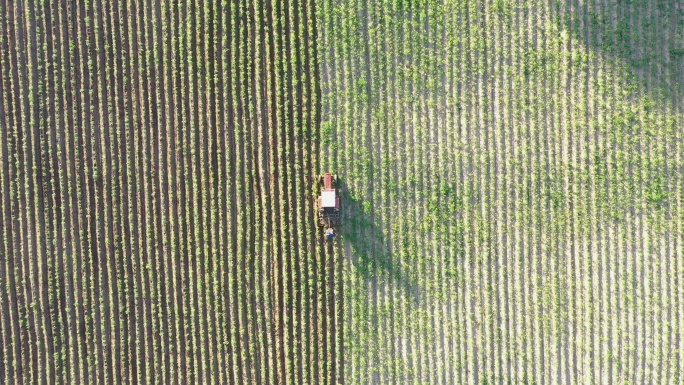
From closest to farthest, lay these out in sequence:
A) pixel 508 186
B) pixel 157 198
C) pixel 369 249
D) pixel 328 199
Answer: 1. pixel 328 199
2. pixel 508 186
3. pixel 369 249
4. pixel 157 198

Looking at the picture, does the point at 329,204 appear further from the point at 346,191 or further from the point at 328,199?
the point at 346,191

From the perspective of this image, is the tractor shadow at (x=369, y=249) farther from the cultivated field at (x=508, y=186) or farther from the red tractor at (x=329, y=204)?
the red tractor at (x=329, y=204)

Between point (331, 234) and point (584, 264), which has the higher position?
point (331, 234)

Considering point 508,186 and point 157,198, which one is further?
point 157,198

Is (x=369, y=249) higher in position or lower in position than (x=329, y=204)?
lower

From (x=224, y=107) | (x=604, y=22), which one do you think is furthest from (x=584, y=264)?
(x=224, y=107)

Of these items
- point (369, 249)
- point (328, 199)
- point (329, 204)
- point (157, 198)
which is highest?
point (157, 198)

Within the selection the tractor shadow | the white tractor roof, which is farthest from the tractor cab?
the tractor shadow

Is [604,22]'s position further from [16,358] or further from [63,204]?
[16,358]

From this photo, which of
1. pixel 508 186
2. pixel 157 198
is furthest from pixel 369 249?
pixel 157 198
